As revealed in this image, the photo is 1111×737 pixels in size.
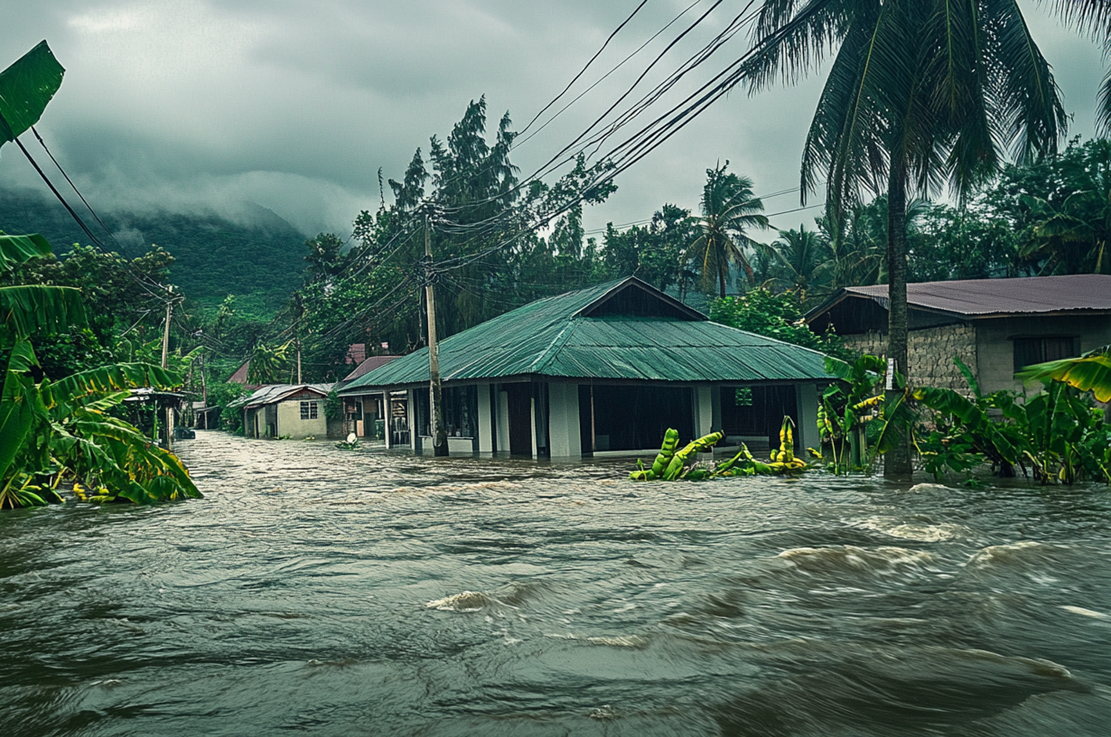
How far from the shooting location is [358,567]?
739 centimetres

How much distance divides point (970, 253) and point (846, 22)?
2785 centimetres

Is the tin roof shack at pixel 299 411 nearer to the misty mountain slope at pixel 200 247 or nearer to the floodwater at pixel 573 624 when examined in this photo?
the floodwater at pixel 573 624

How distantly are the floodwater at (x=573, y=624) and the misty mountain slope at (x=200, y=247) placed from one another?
90.4 metres

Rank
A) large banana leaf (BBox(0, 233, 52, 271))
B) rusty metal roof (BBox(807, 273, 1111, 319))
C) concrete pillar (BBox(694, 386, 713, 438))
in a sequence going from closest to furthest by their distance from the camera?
large banana leaf (BBox(0, 233, 52, 271)) → rusty metal roof (BBox(807, 273, 1111, 319)) → concrete pillar (BBox(694, 386, 713, 438))

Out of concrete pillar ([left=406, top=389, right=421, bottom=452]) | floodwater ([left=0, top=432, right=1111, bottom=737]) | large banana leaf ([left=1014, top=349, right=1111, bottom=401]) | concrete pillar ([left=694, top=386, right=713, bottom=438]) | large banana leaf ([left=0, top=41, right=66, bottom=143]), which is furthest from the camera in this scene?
concrete pillar ([left=406, top=389, right=421, bottom=452])

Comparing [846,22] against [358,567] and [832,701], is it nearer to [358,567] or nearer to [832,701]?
[358,567]

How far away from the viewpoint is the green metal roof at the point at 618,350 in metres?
21.0

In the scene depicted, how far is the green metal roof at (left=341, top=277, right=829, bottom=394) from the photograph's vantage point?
2102 cm

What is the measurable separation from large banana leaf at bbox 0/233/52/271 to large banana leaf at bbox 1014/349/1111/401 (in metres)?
9.52

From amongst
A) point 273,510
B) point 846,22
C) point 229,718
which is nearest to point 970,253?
point 846,22

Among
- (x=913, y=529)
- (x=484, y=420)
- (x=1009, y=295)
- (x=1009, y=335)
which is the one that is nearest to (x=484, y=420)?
(x=484, y=420)

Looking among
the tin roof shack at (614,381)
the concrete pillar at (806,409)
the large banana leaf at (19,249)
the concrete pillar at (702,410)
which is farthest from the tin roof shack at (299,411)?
the large banana leaf at (19,249)

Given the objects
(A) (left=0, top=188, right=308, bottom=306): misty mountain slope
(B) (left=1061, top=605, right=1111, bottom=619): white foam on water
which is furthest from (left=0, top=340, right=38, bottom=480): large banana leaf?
(A) (left=0, top=188, right=308, bottom=306): misty mountain slope

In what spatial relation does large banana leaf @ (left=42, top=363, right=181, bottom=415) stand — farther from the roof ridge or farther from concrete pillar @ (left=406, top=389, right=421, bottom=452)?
concrete pillar @ (left=406, top=389, right=421, bottom=452)
